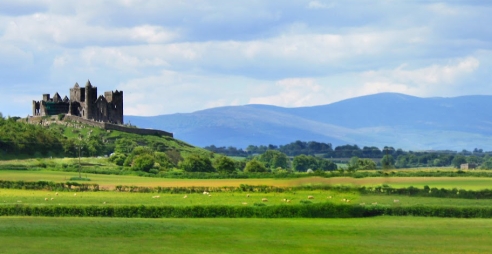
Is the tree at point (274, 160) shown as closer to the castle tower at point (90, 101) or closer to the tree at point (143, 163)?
the castle tower at point (90, 101)

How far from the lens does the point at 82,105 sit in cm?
18888

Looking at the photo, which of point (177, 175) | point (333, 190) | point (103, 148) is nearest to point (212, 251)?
point (333, 190)

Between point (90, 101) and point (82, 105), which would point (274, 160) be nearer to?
point (90, 101)

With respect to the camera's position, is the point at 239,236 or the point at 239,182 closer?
the point at 239,236

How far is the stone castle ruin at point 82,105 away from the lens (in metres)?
188

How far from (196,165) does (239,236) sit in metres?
77.7

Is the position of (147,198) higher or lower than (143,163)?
lower

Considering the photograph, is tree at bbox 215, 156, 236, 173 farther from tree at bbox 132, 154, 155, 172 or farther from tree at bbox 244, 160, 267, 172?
tree at bbox 132, 154, 155, 172

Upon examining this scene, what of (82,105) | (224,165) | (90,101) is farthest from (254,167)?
(82,105)

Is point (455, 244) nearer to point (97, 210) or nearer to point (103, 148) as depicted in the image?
point (97, 210)

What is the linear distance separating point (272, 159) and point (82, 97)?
144 feet

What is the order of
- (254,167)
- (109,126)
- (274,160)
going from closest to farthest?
(254,167)
(274,160)
(109,126)

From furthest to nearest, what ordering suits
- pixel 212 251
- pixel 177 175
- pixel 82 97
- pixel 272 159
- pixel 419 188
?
pixel 82 97
pixel 272 159
pixel 177 175
pixel 419 188
pixel 212 251

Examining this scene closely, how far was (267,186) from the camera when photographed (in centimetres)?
8456
